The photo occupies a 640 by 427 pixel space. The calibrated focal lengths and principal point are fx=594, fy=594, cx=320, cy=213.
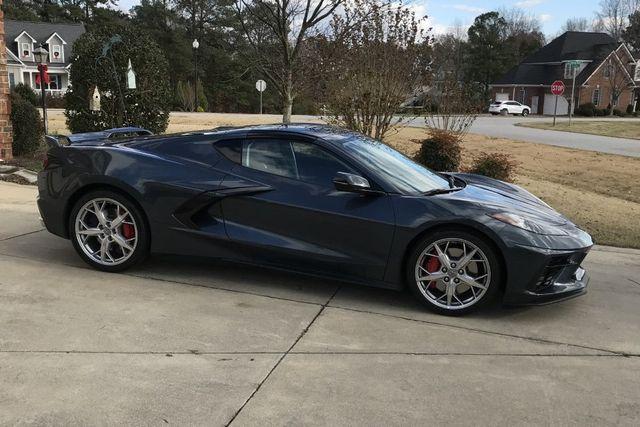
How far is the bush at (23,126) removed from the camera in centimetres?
1115

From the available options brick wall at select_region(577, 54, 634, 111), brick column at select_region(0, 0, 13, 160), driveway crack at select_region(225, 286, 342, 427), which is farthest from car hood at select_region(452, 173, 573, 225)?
brick wall at select_region(577, 54, 634, 111)

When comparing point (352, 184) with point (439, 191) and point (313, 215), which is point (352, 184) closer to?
point (313, 215)

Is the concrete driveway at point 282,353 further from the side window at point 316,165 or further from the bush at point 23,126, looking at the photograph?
the bush at point 23,126

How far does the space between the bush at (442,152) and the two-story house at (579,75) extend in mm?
56650

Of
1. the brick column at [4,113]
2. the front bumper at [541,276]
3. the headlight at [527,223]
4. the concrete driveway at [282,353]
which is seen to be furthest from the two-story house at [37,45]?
the front bumper at [541,276]

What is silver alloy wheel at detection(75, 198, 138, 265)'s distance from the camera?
4.95 meters

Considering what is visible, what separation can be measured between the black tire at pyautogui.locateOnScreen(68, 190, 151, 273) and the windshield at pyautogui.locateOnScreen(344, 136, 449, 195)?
1.81m

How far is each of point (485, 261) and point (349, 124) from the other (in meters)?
7.62

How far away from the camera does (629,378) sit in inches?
140

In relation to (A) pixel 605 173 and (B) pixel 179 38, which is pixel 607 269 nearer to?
(A) pixel 605 173

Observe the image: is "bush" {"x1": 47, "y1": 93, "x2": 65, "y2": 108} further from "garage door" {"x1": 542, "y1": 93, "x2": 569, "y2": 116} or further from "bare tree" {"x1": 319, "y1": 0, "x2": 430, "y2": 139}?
"garage door" {"x1": 542, "y1": 93, "x2": 569, "y2": 116}

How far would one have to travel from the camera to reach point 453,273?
436 centimetres

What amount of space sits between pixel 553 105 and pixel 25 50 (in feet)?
176

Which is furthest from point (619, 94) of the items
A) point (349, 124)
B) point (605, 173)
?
point (349, 124)
